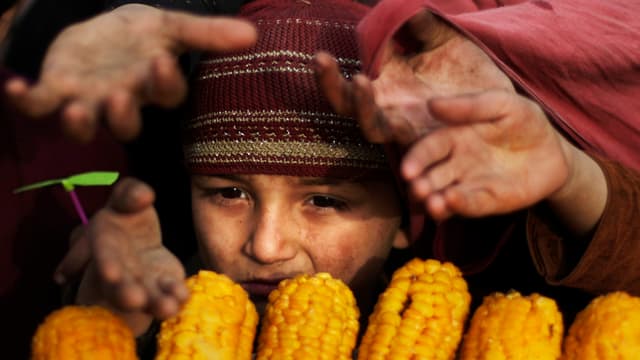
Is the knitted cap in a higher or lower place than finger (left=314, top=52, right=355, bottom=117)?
lower

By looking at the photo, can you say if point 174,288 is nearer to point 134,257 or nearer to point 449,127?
point 134,257

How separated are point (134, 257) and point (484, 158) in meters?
0.56

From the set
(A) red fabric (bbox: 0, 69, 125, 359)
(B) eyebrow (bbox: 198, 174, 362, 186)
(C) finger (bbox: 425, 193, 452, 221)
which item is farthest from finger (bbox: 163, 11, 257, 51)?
(A) red fabric (bbox: 0, 69, 125, 359)

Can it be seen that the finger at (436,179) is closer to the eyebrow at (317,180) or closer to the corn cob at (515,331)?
the corn cob at (515,331)

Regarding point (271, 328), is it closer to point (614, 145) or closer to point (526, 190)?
point (526, 190)

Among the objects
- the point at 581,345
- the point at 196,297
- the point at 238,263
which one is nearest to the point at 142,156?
the point at 238,263

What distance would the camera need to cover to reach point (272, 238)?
179cm

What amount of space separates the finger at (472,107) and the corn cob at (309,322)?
0.40m

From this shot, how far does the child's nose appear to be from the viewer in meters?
1.78

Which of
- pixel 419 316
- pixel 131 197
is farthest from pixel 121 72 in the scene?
pixel 419 316

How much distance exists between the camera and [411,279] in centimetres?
154

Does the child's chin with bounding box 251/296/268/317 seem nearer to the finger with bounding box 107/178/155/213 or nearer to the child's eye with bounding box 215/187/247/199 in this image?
the child's eye with bounding box 215/187/247/199

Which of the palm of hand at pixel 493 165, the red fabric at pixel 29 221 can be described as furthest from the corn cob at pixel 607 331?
the red fabric at pixel 29 221

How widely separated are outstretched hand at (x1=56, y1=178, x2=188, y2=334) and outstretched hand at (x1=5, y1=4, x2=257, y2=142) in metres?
0.16
